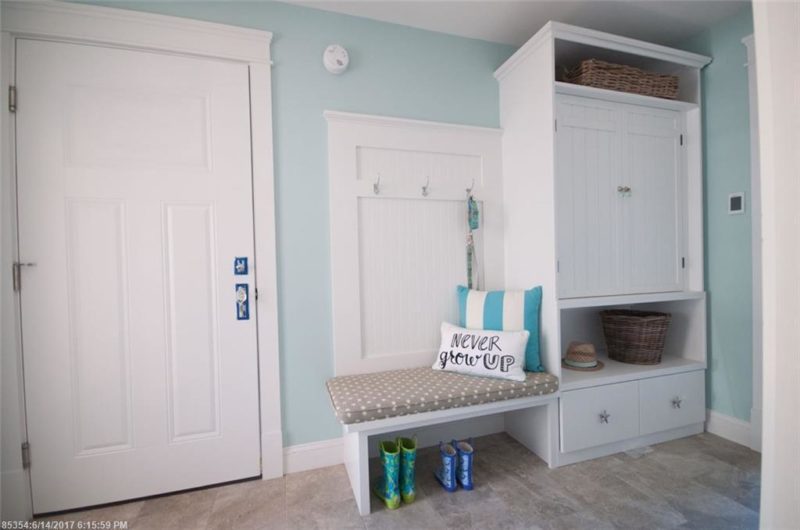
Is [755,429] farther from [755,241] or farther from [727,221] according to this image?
[727,221]

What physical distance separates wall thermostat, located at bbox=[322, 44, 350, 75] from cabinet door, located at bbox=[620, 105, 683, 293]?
161cm

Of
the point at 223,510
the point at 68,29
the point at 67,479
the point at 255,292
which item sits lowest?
the point at 223,510

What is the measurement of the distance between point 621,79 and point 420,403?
206 centimetres

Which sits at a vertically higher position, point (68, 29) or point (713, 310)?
point (68, 29)

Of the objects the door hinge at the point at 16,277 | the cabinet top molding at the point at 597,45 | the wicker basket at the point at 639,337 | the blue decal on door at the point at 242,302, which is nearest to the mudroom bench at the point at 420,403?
the blue decal on door at the point at 242,302

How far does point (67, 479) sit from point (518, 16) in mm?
3229

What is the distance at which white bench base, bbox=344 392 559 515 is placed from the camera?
5.13ft

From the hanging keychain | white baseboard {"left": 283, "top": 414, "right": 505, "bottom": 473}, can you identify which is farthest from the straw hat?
the hanging keychain

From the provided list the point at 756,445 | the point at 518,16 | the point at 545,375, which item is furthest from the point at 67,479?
the point at 756,445

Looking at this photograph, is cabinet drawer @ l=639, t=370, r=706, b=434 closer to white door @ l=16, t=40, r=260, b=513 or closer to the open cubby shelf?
the open cubby shelf

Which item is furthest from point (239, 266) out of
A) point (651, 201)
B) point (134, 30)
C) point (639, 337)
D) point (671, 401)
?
point (671, 401)

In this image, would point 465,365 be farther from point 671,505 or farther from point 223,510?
point 223,510

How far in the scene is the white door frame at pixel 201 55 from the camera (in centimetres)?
155

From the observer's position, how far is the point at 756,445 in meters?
1.97
